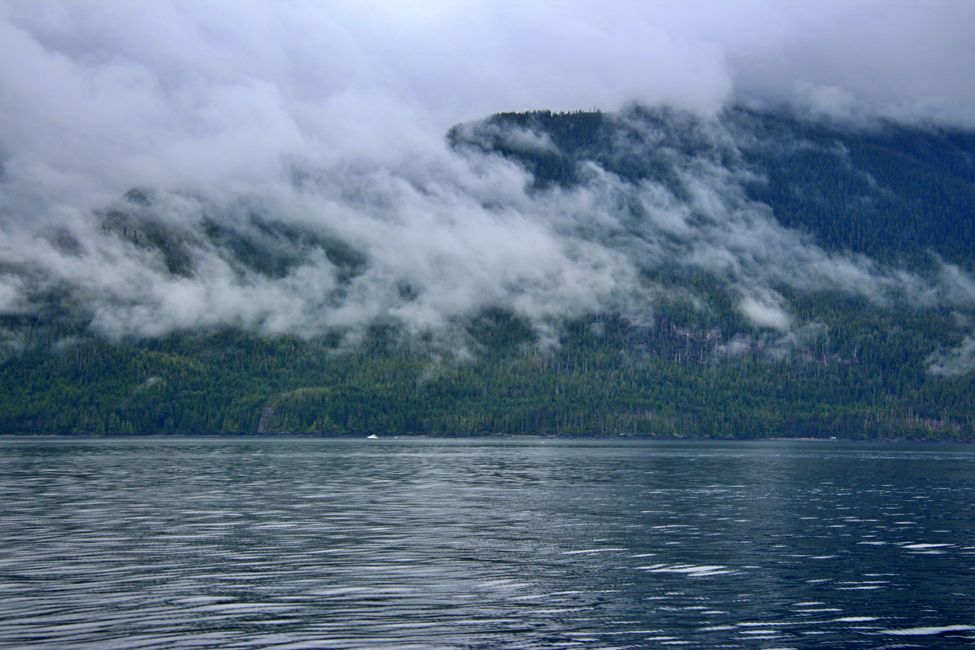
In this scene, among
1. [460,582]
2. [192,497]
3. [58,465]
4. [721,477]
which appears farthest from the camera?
[58,465]

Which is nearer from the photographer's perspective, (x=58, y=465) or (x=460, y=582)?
(x=460, y=582)

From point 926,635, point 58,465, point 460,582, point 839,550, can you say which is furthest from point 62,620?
point 58,465

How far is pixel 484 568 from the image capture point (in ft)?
180

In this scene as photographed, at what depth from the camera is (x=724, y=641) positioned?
38.3m

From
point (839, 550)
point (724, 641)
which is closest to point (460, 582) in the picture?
point (724, 641)

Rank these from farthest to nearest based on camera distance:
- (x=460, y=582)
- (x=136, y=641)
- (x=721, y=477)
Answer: (x=721, y=477) < (x=460, y=582) < (x=136, y=641)

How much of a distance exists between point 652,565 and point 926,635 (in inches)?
706

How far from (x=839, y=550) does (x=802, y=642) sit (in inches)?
1007

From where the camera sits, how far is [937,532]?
235 feet

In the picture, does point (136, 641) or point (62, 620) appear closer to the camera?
point (136, 641)

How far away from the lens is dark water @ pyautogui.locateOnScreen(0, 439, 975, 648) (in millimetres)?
39812

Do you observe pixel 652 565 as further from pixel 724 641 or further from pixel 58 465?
pixel 58 465

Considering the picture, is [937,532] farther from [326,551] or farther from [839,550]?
[326,551]

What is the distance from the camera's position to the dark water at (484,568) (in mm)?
39812
